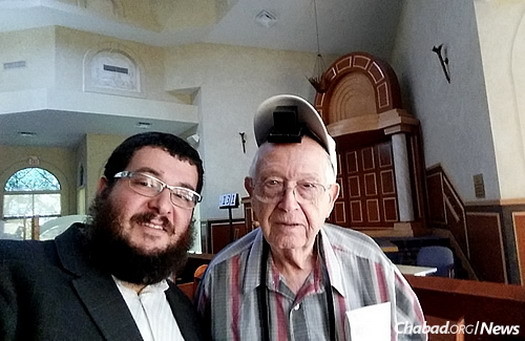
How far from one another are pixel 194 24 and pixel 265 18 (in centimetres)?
136

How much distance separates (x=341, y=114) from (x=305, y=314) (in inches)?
223

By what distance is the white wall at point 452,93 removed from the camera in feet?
11.4

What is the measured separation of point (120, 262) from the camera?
3.15 ft

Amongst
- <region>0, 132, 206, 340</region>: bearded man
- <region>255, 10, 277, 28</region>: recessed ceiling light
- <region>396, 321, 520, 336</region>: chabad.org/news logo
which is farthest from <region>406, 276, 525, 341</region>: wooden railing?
<region>255, 10, 277, 28</region>: recessed ceiling light

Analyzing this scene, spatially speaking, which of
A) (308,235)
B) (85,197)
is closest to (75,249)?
(308,235)

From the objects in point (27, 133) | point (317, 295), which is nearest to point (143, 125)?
point (27, 133)

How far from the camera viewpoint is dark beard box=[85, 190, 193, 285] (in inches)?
37.7

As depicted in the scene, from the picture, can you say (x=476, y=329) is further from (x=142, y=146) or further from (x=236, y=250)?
(x=142, y=146)

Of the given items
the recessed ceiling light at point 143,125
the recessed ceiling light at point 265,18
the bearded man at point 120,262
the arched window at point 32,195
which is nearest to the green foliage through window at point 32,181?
the arched window at point 32,195

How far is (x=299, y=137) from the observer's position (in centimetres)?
89

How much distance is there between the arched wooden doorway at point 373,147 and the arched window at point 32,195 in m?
6.69

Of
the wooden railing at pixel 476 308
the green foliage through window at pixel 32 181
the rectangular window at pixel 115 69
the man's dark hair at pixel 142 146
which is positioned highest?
the rectangular window at pixel 115 69

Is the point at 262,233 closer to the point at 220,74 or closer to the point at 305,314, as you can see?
the point at 305,314

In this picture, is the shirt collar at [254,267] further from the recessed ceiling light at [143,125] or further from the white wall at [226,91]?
the recessed ceiling light at [143,125]
